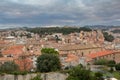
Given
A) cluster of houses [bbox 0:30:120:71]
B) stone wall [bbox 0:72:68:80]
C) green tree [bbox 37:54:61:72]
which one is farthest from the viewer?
cluster of houses [bbox 0:30:120:71]

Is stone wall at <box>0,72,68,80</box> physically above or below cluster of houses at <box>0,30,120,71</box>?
above

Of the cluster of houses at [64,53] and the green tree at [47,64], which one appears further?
the cluster of houses at [64,53]

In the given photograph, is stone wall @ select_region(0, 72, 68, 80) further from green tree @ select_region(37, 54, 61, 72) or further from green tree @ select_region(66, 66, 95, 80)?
green tree @ select_region(37, 54, 61, 72)

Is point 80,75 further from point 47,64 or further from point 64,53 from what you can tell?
point 64,53

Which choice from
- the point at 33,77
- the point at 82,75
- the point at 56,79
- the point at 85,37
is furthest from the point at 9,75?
the point at 85,37

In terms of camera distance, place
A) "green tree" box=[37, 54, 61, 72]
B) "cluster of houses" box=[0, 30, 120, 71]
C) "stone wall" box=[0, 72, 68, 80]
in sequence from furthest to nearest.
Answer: "cluster of houses" box=[0, 30, 120, 71], "green tree" box=[37, 54, 61, 72], "stone wall" box=[0, 72, 68, 80]

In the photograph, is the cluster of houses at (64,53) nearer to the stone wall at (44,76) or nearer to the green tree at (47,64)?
→ the green tree at (47,64)

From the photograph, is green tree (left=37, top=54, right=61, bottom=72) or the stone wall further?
green tree (left=37, top=54, right=61, bottom=72)

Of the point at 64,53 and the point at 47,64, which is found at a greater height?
the point at 47,64

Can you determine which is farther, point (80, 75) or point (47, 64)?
point (47, 64)

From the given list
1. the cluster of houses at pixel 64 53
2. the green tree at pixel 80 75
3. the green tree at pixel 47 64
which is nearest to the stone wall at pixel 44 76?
the green tree at pixel 80 75

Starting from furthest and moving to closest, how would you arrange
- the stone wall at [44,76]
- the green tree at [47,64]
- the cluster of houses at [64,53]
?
the cluster of houses at [64,53], the green tree at [47,64], the stone wall at [44,76]

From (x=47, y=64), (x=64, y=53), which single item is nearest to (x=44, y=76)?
(x=47, y=64)

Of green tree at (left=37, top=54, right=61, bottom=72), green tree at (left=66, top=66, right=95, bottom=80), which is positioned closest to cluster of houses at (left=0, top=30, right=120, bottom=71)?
green tree at (left=37, top=54, right=61, bottom=72)
